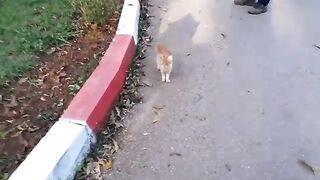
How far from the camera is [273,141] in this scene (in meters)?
3.55

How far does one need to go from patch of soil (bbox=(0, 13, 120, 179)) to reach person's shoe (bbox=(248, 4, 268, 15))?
171 cm

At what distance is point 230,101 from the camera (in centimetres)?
402

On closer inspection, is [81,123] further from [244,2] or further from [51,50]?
[244,2]

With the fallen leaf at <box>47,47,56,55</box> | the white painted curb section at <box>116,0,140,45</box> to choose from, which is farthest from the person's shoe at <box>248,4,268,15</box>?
the fallen leaf at <box>47,47,56,55</box>

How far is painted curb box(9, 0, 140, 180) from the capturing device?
2971 mm

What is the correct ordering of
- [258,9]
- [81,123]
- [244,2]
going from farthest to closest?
[244,2] < [258,9] < [81,123]

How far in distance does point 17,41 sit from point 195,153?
2.06 meters

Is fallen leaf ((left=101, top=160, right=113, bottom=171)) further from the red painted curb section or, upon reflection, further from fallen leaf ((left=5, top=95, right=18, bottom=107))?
fallen leaf ((left=5, top=95, right=18, bottom=107))

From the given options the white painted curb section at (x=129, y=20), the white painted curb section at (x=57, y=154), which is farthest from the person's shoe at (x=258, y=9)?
the white painted curb section at (x=57, y=154)

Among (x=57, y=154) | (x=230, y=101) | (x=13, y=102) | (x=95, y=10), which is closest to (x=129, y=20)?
(x=95, y=10)

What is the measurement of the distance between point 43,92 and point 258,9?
2.77 m

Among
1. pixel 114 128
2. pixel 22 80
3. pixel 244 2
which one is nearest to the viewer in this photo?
pixel 114 128

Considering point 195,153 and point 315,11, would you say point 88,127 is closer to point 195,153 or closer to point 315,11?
point 195,153

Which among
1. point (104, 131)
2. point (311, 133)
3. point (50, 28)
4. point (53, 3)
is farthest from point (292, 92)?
point (53, 3)
